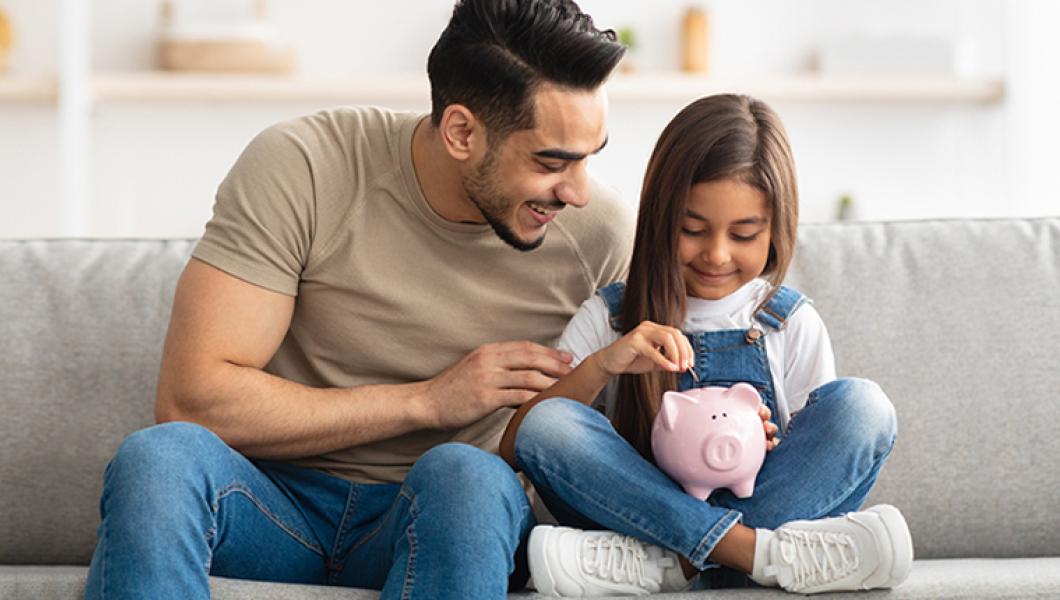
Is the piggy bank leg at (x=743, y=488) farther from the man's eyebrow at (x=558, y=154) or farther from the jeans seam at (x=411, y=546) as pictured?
the man's eyebrow at (x=558, y=154)

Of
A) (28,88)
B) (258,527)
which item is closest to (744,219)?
(258,527)

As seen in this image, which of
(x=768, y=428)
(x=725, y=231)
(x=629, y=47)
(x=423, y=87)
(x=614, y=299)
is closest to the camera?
(x=768, y=428)

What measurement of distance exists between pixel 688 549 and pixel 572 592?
14 cm

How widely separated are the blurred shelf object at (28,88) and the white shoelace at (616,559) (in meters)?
2.99

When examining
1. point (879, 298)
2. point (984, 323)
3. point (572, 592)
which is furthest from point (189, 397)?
point (984, 323)

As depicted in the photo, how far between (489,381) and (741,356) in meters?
0.35

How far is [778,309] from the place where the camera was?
1.85 metres

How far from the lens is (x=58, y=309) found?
208 centimetres

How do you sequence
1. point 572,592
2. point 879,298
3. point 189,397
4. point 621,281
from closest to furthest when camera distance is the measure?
point 572,592
point 189,397
point 621,281
point 879,298

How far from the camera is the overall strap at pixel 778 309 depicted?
1.84 meters

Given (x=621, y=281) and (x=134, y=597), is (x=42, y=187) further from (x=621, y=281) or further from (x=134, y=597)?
(x=134, y=597)

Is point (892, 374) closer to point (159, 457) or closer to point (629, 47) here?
point (159, 457)

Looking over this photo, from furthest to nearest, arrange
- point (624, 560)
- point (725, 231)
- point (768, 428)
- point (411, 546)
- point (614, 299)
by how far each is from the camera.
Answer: point (614, 299) < point (725, 231) < point (768, 428) < point (624, 560) < point (411, 546)

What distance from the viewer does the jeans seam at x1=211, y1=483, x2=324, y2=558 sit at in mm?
1537
